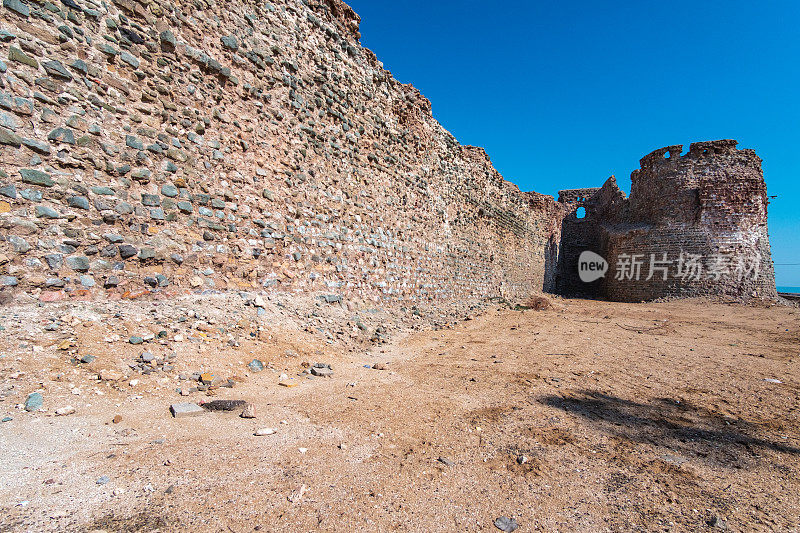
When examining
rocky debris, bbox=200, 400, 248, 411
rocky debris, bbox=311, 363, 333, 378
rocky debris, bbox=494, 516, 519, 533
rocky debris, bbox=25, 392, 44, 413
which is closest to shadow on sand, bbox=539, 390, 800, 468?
rocky debris, bbox=494, 516, 519, 533

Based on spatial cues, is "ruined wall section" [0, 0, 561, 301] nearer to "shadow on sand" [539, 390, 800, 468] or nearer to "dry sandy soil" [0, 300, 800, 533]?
"dry sandy soil" [0, 300, 800, 533]

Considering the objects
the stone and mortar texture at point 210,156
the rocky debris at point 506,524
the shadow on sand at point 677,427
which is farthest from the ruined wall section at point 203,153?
the shadow on sand at point 677,427

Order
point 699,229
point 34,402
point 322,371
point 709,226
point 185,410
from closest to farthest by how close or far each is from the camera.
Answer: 1. point 34,402
2. point 185,410
3. point 322,371
4. point 709,226
5. point 699,229

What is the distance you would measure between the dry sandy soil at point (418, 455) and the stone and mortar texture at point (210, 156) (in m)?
1.06

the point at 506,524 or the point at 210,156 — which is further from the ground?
the point at 210,156

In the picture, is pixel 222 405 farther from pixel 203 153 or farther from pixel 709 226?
pixel 709 226

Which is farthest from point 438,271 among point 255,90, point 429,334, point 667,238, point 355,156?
point 667,238

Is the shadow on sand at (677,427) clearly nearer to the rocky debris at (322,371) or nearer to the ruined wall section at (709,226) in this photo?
the rocky debris at (322,371)

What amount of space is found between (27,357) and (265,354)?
1818 millimetres

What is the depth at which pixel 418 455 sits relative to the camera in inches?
85.4

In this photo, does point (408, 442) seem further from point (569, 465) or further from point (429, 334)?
point (429, 334)

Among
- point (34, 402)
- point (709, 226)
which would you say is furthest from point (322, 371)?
point (709, 226)

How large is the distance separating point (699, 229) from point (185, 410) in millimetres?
18574

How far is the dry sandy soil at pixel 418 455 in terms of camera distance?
1.56 metres
